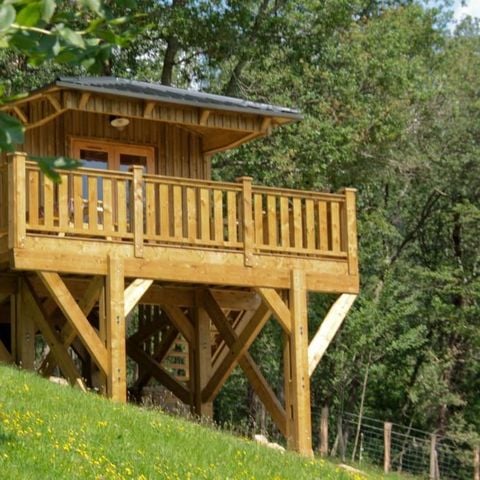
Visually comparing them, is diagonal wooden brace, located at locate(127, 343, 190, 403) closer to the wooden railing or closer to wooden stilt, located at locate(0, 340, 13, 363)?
wooden stilt, located at locate(0, 340, 13, 363)

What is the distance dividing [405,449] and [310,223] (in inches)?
558

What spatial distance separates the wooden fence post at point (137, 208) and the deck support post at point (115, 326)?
1.35 feet

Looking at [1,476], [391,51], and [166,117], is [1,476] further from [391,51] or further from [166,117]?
[391,51]

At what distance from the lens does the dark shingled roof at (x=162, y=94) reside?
18.8 meters

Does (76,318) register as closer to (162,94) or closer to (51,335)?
(51,335)

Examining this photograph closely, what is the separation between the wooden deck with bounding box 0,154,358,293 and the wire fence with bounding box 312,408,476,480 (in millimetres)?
10327

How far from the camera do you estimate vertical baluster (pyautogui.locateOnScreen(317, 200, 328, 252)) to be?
64.3 feet

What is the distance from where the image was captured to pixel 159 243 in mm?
18312

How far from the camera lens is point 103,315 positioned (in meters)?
18.0

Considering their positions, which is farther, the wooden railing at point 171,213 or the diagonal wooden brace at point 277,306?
the diagonal wooden brace at point 277,306

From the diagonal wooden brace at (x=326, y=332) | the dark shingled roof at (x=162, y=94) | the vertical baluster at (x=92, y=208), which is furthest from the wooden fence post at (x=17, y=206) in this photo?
the diagonal wooden brace at (x=326, y=332)

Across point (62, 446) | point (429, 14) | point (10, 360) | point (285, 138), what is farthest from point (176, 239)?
point (429, 14)

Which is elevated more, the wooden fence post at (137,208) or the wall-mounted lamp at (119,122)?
the wall-mounted lamp at (119,122)

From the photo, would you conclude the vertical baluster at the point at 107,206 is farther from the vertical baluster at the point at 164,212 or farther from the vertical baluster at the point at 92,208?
the vertical baluster at the point at 164,212
